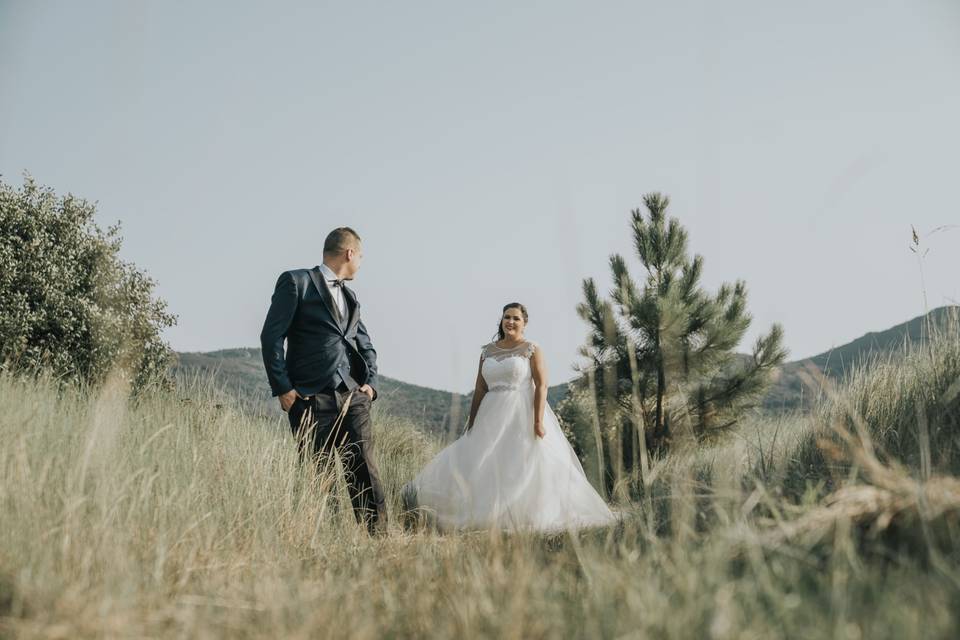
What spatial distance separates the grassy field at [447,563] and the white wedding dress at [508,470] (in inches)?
66.4

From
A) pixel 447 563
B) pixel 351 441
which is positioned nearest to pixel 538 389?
pixel 351 441

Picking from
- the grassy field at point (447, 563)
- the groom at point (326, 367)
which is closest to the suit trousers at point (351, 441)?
the groom at point (326, 367)

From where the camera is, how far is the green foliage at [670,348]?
1234 centimetres

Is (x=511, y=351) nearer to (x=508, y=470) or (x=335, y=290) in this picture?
(x=508, y=470)

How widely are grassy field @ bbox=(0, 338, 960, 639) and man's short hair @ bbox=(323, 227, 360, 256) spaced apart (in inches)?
67.1

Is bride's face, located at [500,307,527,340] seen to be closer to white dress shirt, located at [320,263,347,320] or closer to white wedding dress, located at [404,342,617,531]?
white wedding dress, located at [404,342,617,531]

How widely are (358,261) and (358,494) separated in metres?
1.75

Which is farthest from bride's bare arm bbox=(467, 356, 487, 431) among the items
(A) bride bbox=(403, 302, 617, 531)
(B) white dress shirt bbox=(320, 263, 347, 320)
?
(B) white dress shirt bbox=(320, 263, 347, 320)

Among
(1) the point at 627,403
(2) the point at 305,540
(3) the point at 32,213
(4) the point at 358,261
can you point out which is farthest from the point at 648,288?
(3) the point at 32,213

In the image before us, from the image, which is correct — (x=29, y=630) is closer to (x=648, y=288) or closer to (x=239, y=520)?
(x=239, y=520)

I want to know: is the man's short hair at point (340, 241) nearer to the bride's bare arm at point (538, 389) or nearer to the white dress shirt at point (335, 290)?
the white dress shirt at point (335, 290)

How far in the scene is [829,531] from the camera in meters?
2.41

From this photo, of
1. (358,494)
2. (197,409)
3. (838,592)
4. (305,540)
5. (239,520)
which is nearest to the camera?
(838,592)

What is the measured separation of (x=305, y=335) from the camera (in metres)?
5.00
